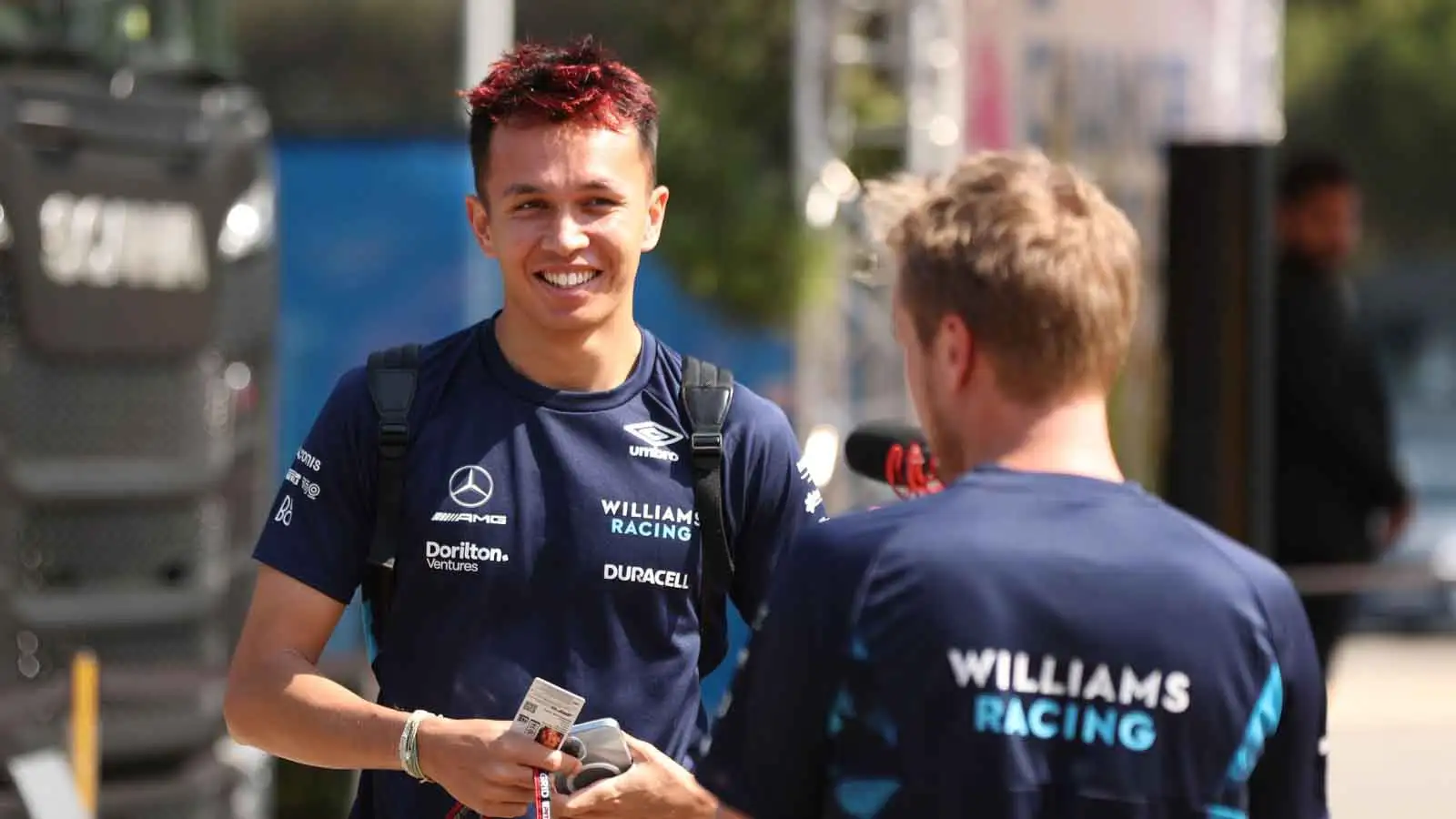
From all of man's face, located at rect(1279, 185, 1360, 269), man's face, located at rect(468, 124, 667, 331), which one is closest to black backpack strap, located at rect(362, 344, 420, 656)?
man's face, located at rect(468, 124, 667, 331)

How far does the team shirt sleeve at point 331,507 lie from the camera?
2.87 meters

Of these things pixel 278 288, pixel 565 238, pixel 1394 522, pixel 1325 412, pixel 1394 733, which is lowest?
pixel 1394 733

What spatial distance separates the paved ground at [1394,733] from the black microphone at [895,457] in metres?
1.48

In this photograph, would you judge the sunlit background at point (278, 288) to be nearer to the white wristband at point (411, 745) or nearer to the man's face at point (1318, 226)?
the man's face at point (1318, 226)

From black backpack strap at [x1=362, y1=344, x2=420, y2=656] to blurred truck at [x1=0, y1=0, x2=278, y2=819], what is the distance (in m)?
4.30

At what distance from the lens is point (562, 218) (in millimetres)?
2910

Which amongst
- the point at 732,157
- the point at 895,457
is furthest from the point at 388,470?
the point at 732,157

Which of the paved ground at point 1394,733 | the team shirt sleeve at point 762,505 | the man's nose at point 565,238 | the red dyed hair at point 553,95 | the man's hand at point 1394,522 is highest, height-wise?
the red dyed hair at point 553,95

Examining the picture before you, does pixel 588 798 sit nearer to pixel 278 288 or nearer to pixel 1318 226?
pixel 1318 226

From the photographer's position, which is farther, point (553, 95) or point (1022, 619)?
point (553, 95)

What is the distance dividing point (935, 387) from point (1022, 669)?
27 centimetres

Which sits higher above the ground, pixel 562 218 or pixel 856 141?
pixel 562 218

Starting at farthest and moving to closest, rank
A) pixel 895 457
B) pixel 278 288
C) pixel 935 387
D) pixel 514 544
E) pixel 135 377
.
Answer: pixel 278 288, pixel 135 377, pixel 895 457, pixel 514 544, pixel 935 387

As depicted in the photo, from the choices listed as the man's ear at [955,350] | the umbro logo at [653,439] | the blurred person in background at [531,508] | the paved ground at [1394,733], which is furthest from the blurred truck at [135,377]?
the man's ear at [955,350]
